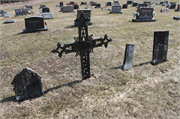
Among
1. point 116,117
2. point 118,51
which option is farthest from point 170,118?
point 118,51

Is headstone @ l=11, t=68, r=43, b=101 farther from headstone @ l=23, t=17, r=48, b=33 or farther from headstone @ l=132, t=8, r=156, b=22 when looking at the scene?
headstone @ l=132, t=8, r=156, b=22

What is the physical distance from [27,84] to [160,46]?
498 cm

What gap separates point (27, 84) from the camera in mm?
3635

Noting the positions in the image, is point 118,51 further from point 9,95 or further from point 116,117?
point 9,95

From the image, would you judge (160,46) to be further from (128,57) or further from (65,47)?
(65,47)

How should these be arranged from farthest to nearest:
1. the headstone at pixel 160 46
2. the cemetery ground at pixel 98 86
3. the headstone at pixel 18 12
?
the headstone at pixel 18 12, the headstone at pixel 160 46, the cemetery ground at pixel 98 86

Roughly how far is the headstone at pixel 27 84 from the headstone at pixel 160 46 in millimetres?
4405

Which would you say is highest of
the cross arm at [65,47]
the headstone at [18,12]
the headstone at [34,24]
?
the headstone at [18,12]

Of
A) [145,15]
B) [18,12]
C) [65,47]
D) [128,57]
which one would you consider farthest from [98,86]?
[18,12]

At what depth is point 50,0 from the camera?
161ft

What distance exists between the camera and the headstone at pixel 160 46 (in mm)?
5316

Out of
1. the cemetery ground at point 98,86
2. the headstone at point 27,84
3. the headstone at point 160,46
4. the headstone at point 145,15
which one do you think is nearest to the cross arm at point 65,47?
the headstone at point 27,84

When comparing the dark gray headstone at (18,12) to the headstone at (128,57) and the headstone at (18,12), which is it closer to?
the headstone at (18,12)

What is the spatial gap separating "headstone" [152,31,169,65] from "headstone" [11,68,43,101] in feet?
14.5
